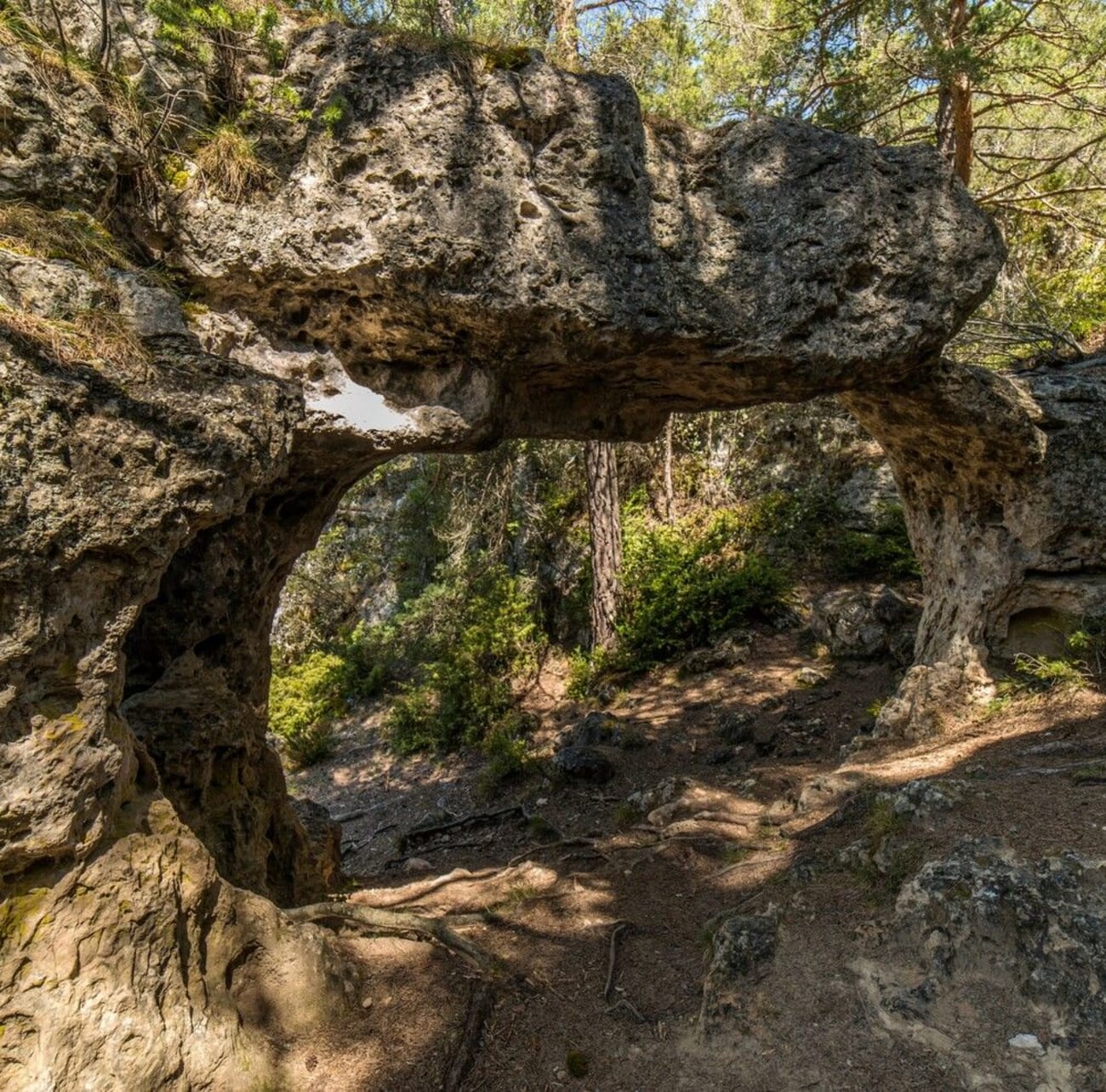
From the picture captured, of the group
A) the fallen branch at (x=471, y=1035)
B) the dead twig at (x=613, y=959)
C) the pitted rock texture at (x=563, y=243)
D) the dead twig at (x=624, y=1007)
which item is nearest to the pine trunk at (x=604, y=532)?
the pitted rock texture at (x=563, y=243)

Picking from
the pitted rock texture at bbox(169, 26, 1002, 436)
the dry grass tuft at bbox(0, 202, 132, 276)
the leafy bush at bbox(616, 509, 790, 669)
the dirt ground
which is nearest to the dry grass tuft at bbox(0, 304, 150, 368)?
the dry grass tuft at bbox(0, 202, 132, 276)

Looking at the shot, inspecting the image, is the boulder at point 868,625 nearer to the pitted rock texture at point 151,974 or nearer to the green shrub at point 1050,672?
the green shrub at point 1050,672

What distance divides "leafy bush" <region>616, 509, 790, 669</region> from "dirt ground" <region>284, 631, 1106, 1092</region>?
241 centimetres

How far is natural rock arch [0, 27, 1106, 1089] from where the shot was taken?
9.48 feet

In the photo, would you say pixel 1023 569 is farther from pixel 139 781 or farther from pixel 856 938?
pixel 139 781

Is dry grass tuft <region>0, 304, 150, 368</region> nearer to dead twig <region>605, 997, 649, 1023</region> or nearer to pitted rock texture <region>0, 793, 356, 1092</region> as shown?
pitted rock texture <region>0, 793, 356, 1092</region>

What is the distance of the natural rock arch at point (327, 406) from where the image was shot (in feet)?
9.48

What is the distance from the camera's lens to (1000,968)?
128 inches

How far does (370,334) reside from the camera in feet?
17.1

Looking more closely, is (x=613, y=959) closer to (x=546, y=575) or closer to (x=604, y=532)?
(x=604, y=532)

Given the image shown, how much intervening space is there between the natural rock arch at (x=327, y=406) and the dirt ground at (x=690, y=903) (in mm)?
593

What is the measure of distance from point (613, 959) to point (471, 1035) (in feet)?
3.41

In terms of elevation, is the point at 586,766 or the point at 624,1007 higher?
the point at 624,1007

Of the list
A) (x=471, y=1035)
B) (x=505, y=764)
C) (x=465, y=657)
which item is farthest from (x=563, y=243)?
(x=465, y=657)
